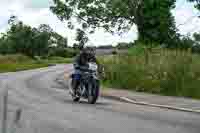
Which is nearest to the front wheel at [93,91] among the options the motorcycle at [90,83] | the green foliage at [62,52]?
the motorcycle at [90,83]

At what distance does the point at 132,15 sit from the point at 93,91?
37913 millimetres

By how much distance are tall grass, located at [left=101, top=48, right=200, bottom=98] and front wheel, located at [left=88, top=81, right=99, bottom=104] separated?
3.93 meters

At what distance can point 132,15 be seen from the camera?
2101 inches

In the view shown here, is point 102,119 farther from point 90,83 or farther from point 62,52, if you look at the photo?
point 62,52

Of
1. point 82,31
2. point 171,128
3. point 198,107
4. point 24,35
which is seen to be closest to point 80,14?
point 82,31

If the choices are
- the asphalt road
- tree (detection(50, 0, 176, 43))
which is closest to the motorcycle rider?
the asphalt road

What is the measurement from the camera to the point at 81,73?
16422mm

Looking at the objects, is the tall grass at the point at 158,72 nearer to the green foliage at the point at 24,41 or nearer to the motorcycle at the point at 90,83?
the motorcycle at the point at 90,83

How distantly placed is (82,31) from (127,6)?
511 centimetres

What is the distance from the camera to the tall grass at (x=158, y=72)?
66.2ft

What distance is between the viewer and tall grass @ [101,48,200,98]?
20175 millimetres

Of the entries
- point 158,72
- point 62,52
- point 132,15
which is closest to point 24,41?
point 62,52

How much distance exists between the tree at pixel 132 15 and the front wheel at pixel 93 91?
36439mm

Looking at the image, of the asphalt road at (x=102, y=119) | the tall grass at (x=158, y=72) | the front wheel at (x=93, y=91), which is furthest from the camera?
the tall grass at (x=158, y=72)
